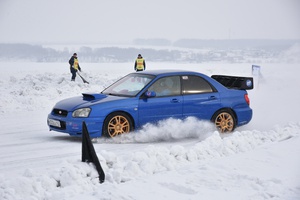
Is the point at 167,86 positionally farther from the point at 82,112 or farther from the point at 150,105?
the point at 82,112

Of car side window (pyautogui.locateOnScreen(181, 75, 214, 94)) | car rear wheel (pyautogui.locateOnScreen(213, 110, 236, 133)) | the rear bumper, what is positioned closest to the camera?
the rear bumper

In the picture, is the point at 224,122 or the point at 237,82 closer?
the point at 224,122

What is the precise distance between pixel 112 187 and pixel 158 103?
415 cm

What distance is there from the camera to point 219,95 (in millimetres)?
11383

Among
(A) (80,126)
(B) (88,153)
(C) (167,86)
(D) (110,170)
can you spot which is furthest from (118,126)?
(D) (110,170)

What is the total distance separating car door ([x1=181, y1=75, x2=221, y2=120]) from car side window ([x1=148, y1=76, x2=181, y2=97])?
0.45ft

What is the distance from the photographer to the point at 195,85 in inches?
440

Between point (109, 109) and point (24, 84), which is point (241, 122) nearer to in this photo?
point (109, 109)

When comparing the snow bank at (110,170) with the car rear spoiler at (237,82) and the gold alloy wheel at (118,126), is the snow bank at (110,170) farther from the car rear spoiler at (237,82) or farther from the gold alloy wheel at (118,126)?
the car rear spoiler at (237,82)

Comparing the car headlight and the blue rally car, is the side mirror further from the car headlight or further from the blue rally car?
the car headlight

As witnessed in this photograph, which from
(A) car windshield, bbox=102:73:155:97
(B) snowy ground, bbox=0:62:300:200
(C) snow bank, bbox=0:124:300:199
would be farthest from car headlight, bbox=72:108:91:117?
(C) snow bank, bbox=0:124:300:199

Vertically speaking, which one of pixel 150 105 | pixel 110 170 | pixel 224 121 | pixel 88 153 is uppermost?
pixel 150 105

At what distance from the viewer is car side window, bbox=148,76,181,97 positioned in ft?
35.3

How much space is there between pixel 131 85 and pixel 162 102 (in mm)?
878
